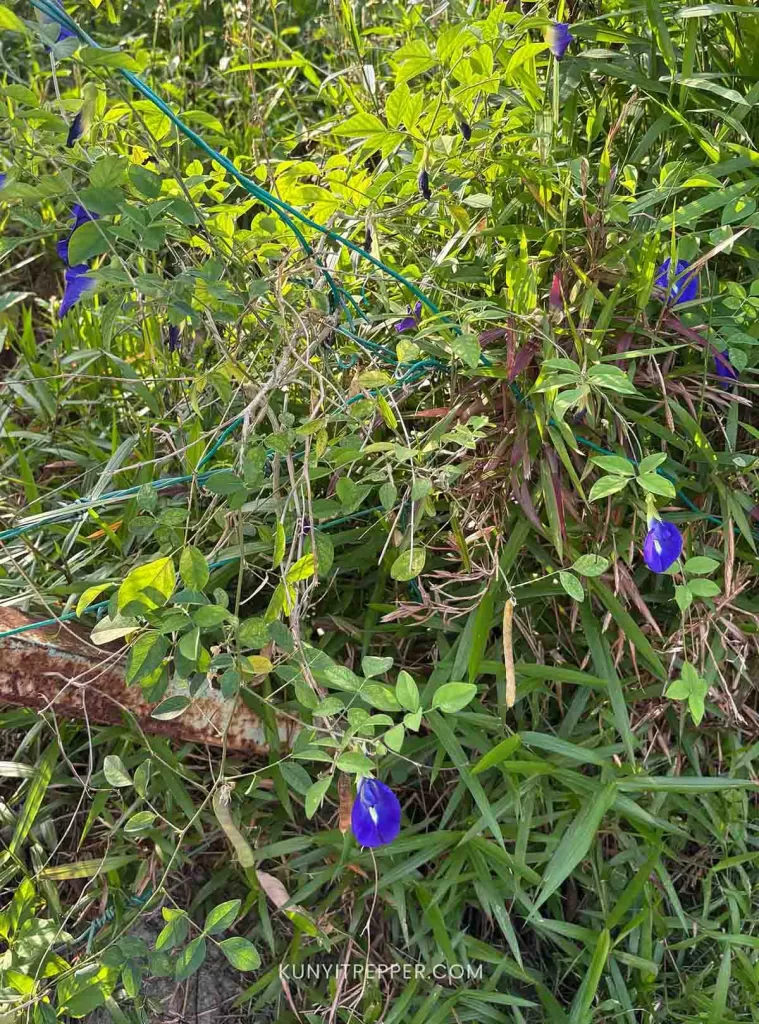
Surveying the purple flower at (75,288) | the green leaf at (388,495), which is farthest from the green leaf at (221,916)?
the purple flower at (75,288)

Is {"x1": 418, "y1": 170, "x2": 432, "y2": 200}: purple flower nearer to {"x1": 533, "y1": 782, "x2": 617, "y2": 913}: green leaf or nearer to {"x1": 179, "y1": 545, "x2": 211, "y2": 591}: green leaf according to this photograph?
{"x1": 179, "y1": 545, "x2": 211, "y2": 591}: green leaf

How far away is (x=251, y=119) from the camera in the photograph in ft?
5.52

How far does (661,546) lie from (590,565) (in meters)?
0.08

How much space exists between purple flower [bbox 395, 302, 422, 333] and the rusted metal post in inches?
22.3

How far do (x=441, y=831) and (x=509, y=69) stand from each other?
97 centimetres

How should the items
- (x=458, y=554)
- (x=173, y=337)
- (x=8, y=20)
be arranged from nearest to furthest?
(x=8, y=20), (x=458, y=554), (x=173, y=337)

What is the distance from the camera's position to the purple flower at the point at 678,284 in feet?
3.85

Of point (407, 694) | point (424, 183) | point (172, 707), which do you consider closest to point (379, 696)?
point (407, 694)

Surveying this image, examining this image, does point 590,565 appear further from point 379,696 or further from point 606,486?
point 379,696

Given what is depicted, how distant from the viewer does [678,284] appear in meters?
1.20

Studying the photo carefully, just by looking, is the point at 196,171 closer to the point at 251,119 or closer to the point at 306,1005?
the point at 251,119

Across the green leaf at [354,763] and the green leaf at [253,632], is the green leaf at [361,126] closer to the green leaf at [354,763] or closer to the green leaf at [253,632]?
the green leaf at [253,632]

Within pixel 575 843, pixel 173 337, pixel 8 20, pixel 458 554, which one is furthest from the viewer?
pixel 173 337

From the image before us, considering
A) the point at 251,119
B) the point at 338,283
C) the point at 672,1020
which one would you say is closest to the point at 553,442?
the point at 338,283
